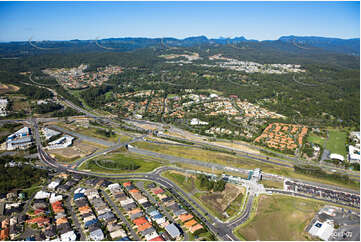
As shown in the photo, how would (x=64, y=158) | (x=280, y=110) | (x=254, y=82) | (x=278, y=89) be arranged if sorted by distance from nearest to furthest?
(x=64, y=158)
(x=280, y=110)
(x=278, y=89)
(x=254, y=82)

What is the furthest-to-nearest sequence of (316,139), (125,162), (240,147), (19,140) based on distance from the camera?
(316,139) → (240,147) → (19,140) → (125,162)

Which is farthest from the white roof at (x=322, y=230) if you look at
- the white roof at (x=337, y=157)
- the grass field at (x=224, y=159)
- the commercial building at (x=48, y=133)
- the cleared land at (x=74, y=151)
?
the commercial building at (x=48, y=133)

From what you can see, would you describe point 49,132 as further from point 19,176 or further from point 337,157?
point 337,157

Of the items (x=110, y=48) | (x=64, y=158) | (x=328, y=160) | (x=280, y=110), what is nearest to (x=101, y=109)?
(x=64, y=158)

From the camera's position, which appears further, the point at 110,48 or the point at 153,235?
the point at 110,48

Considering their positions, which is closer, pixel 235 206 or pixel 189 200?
pixel 235 206

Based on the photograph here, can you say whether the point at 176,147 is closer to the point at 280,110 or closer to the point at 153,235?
the point at 153,235

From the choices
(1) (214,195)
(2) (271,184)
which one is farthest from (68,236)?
(2) (271,184)
